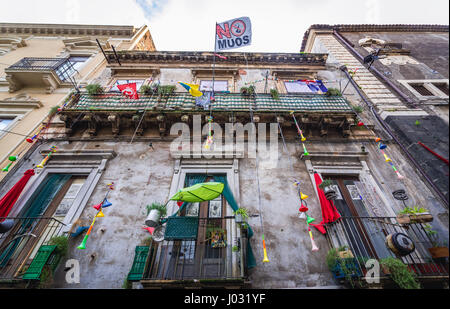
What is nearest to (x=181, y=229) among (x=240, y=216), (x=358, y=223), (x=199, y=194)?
(x=199, y=194)

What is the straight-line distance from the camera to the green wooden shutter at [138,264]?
4875 mm

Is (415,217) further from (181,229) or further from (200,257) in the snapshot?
(181,229)

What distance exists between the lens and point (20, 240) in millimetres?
5875

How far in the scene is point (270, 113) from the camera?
8203 millimetres

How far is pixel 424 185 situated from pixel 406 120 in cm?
262

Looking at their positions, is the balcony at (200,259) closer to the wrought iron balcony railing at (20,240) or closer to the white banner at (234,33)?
the wrought iron balcony railing at (20,240)

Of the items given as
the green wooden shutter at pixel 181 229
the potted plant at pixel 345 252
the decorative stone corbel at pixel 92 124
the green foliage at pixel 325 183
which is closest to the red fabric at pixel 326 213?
the green foliage at pixel 325 183

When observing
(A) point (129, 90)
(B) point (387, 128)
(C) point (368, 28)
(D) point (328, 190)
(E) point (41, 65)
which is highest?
(C) point (368, 28)

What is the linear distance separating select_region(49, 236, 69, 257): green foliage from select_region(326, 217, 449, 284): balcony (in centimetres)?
729

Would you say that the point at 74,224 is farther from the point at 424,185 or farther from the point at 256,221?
the point at 424,185

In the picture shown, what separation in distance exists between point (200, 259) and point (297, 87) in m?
10.1

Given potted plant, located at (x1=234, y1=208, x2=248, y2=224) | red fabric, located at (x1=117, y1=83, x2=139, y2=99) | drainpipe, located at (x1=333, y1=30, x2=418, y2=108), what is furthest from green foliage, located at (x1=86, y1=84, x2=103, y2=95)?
drainpipe, located at (x1=333, y1=30, x2=418, y2=108)

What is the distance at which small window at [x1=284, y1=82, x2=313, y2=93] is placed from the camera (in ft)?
36.1
